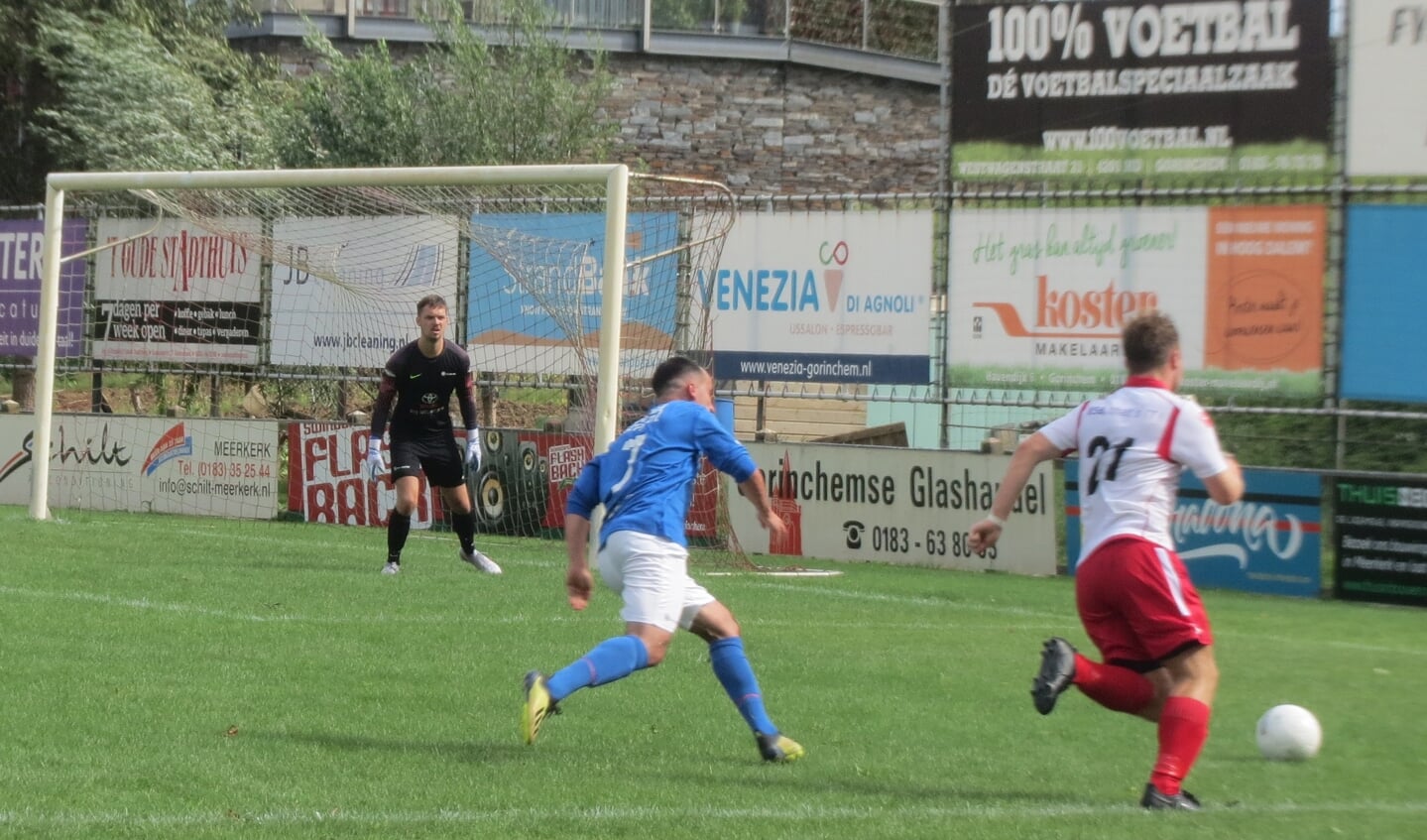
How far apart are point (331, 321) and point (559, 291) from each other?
342 cm

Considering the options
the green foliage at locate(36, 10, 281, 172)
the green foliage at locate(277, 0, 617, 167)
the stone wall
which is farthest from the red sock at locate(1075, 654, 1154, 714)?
the stone wall

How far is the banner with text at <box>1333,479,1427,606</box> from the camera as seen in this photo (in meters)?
13.7

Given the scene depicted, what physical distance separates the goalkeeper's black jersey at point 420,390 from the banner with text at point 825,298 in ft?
11.7

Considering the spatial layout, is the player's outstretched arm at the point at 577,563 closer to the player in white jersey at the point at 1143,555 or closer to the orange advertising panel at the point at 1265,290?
the player in white jersey at the point at 1143,555

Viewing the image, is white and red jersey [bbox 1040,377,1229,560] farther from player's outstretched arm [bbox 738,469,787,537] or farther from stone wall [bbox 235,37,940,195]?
stone wall [bbox 235,37,940,195]

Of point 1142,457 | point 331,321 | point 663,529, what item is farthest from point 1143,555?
point 331,321

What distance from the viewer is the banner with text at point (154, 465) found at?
1869cm

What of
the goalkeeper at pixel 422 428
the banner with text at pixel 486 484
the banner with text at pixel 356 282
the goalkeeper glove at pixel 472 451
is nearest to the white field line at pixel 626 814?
the goalkeeper at pixel 422 428

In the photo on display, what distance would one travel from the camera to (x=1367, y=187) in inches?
583

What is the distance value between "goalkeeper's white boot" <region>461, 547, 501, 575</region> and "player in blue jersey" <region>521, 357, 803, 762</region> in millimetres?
6311

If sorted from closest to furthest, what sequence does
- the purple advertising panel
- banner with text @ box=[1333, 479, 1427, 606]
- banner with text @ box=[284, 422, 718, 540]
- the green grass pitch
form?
the green grass pitch
banner with text @ box=[1333, 479, 1427, 606]
banner with text @ box=[284, 422, 718, 540]
the purple advertising panel

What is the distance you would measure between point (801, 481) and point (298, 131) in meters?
15.5

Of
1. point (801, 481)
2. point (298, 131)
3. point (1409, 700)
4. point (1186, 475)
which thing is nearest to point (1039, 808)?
point (1409, 700)

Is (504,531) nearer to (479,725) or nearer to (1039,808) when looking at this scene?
(479,725)
